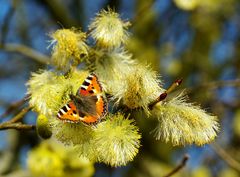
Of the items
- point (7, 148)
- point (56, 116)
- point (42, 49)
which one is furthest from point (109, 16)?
point (42, 49)

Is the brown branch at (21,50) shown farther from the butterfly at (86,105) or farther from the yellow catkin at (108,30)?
the butterfly at (86,105)

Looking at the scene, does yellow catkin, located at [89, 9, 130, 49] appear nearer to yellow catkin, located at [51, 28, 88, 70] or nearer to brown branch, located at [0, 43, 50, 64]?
yellow catkin, located at [51, 28, 88, 70]

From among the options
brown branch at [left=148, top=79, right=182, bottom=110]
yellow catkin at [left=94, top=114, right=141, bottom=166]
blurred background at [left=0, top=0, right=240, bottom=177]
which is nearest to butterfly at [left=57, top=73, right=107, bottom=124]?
yellow catkin at [left=94, top=114, right=141, bottom=166]

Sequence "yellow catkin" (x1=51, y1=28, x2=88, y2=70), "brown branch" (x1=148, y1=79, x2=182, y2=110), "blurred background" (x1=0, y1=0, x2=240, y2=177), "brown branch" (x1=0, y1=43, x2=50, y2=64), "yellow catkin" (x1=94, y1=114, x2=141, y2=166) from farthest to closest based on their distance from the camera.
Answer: "blurred background" (x1=0, y1=0, x2=240, y2=177), "brown branch" (x1=0, y1=43, x2=50, y2=64), "yellow catkin" (x1=51, y1=28, x2=88, y2=70), "brown branch" (x1=148, y1=79, x2=182, y2=110), "yellow catkin" (x1=94, y1=114, x2=141, y2=166)

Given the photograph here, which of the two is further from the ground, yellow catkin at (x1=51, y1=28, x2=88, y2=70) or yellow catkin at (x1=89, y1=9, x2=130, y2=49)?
yellow catkin at (x1=89, y1=9, x2=130, y2=49)

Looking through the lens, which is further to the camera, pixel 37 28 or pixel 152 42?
pixel 37 28

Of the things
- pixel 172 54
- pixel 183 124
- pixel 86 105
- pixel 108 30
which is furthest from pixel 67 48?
pixel 172 54

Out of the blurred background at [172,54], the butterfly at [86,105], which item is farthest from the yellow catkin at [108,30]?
the blurred background at [172,54]

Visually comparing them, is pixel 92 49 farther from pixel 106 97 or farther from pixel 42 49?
pixel 42 49
